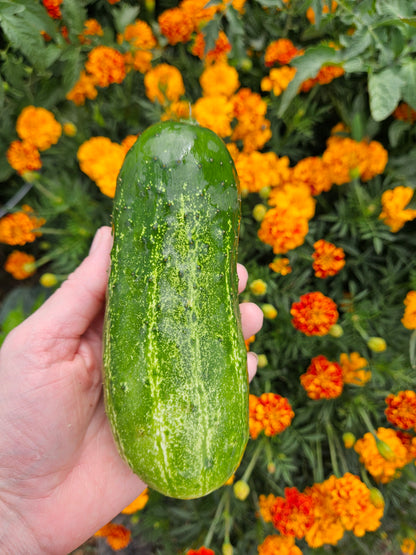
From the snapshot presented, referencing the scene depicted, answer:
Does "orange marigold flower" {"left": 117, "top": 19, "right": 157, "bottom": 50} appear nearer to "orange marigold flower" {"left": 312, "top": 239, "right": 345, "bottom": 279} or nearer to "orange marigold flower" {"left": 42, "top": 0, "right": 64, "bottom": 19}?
"orange marigold flower" {"left": 42, "top": 0, "right": 64, "bottom": 19}

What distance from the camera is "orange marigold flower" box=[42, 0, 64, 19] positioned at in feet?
5.39

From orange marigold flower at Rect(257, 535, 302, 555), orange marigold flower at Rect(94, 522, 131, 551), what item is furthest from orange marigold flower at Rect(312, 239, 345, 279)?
orange marigold flower at Rect(94, 522, 131, 551)

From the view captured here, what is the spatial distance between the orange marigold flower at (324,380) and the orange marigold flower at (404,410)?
182mm

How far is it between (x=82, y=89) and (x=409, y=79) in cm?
129

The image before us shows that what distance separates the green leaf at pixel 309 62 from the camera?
1429mm

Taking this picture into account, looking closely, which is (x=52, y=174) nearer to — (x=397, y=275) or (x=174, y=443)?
(x=174, y=443)

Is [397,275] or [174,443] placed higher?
[174,443]

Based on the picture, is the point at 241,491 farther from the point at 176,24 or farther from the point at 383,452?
A: the point at 176,24

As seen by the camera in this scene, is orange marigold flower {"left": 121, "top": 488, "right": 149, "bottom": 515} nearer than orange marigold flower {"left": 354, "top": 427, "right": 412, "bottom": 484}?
No

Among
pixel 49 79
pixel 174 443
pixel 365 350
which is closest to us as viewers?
pixel 174 443

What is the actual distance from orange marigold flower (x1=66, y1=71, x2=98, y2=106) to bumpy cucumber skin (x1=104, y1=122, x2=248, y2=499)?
2.09ft

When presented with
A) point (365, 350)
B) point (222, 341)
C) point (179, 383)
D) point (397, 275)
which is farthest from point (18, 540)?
point (397, 275)

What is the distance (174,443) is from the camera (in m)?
1.18

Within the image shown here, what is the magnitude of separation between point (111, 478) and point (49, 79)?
1.75 meters
